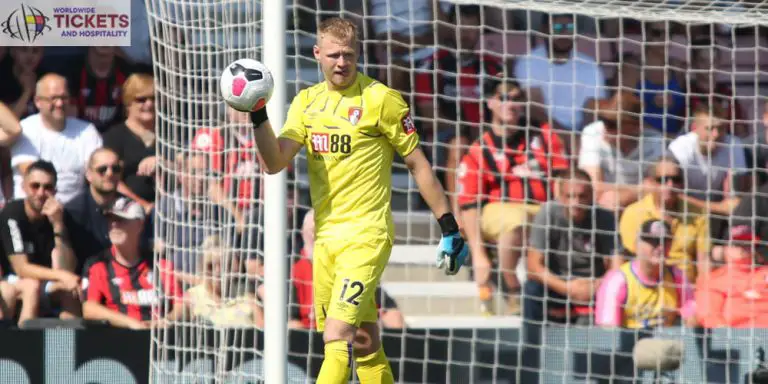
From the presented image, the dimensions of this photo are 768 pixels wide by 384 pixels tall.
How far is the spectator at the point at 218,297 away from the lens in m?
6.46

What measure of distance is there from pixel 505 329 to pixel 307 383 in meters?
1.24

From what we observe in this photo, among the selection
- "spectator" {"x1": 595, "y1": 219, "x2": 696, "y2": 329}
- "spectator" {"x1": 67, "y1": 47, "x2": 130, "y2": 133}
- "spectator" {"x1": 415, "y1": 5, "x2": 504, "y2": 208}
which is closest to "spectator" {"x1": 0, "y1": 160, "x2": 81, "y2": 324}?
"spectator" {"x1": 67, "y1": 47, "x2": 130, "y2": 133}

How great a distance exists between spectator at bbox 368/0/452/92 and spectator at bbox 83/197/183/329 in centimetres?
177

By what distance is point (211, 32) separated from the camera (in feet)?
21.4

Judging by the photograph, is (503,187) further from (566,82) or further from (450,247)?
(450,247)

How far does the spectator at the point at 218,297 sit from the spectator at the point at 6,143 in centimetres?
176

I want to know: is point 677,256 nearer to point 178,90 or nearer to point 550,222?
point 550,222

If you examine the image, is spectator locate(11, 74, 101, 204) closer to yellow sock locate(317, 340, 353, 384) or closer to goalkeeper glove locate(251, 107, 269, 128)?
goalkeeper glove locate(251, 107, 269, 128)

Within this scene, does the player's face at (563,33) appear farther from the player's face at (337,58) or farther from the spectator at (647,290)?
the player's face at (337,58)

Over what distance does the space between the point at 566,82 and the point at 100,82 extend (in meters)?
2.95

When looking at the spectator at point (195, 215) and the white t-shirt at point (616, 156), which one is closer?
the spectator at point (195, 215)

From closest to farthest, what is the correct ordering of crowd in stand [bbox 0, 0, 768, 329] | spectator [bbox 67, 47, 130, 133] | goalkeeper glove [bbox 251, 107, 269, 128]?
goalkeeper glove [bbox 251, 107, 269, 128] < crowd in stand [bbox 0, 0, 768, 329] < spectator [bbox 67, 47, 130, 133]

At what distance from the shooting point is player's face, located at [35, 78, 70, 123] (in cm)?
786

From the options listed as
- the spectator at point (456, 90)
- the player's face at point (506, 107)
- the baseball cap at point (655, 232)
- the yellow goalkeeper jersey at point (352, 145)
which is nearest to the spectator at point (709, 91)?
the baseball cap at point (655, 232)
